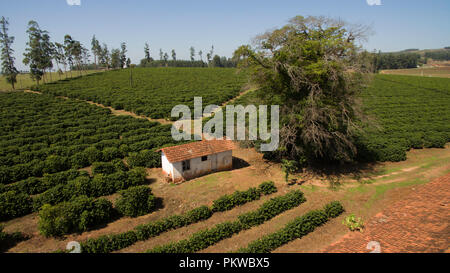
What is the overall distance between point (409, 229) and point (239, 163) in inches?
474

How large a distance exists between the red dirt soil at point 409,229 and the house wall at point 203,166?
970 cm

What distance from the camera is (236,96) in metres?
49.4

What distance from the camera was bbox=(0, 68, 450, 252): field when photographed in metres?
11.3

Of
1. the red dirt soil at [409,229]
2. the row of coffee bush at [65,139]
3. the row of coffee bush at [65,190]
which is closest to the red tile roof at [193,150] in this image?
the row of coffee bush at [65,190]

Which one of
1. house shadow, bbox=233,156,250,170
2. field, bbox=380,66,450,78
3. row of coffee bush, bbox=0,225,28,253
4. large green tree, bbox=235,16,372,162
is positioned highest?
field, bbox=380,66,450,78

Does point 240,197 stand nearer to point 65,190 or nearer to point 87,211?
point 87,211

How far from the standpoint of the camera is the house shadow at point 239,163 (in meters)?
19.7

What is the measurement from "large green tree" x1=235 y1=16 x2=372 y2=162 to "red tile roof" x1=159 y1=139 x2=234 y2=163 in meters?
4.63

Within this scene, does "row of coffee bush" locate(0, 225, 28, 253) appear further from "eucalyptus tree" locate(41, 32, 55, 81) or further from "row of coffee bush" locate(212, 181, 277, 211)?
"eucalyptus tree" locate(41, 32, 55, 81)

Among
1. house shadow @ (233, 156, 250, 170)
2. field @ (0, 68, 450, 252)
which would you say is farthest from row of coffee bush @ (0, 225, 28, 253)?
house shadow @ (233, 156, 250, 170)

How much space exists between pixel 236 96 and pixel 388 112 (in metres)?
26.0

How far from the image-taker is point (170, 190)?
1597 centimetres
